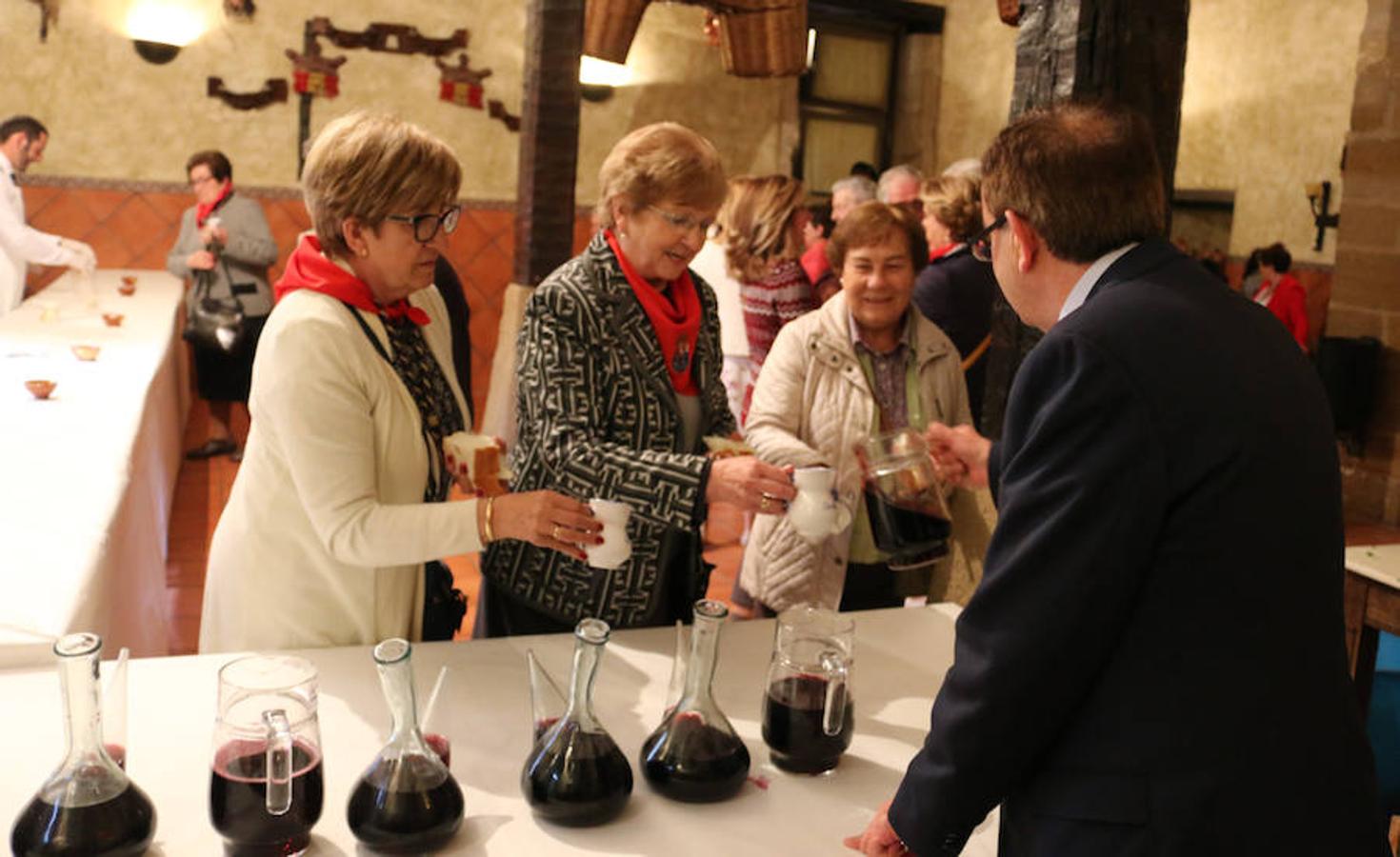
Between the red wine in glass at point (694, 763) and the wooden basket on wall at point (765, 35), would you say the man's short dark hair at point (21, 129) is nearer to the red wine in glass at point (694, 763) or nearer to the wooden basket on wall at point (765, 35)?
the wooden basket on wall at point (765, 35)

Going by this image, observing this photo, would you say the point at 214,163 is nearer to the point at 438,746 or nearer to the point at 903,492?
the point at 903,492

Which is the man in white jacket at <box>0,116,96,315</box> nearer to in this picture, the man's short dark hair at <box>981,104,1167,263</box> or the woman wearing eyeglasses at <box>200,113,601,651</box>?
the woman wearing eyeglasses at <box>200,113,601,651</box>

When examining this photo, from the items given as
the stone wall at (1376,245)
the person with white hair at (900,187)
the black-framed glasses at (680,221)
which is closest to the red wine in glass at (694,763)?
the black-framed glasses at (680,221)

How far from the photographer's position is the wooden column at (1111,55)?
2305 millimetres

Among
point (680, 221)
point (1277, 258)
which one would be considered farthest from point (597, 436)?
point (1277, 258)

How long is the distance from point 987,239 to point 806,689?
64cm

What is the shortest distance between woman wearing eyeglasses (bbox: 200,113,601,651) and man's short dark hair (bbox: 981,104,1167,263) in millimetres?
828

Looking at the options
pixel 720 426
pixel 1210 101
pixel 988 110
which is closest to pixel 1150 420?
pixel 720 426

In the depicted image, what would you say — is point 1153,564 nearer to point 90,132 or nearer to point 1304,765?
point 1304,765

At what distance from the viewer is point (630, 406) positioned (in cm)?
224

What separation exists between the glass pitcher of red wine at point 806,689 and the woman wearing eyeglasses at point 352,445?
379 millimetres

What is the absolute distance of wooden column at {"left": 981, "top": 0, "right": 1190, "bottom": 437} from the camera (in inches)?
90.7

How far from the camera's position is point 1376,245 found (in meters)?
6.30

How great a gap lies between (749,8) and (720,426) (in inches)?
137
